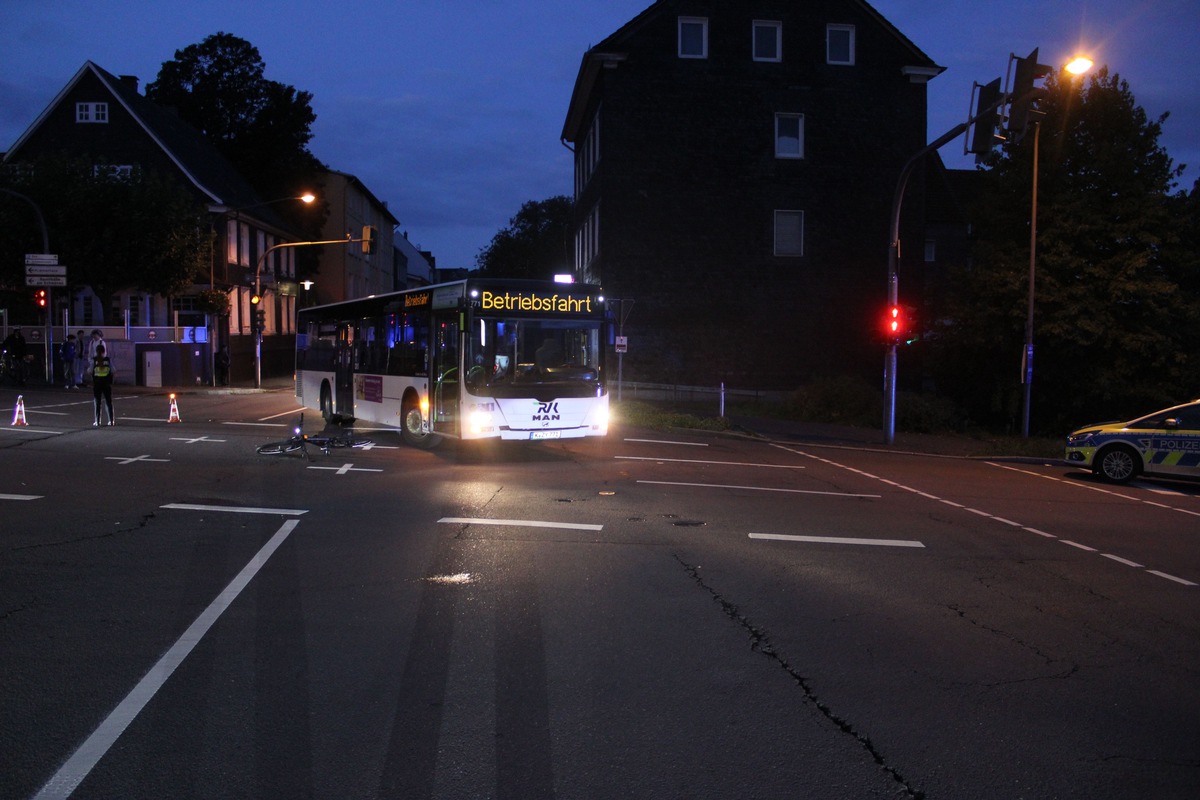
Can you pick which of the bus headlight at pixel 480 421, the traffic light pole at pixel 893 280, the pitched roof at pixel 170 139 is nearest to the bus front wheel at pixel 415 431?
the bus headlight at pixel 480 421

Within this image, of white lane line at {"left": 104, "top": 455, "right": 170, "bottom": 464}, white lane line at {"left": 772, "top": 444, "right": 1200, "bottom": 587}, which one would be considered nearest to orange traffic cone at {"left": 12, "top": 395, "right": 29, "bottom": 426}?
white lane line at {"left": 104, "top": 455, "right": 170, "bottom": 464}

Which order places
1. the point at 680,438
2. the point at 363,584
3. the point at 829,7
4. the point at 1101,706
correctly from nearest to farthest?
the point at 1101,706 → the point at 363,584 → the point at 680,438 → the point at 829,7

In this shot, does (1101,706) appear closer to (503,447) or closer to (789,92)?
(503,447)

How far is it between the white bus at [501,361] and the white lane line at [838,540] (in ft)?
21.6

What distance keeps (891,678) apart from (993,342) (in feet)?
90.8

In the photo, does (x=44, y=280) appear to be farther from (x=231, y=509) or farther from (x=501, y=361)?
(x=231, y=509)

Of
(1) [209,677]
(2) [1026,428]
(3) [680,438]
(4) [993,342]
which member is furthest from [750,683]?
(4) [993,342]

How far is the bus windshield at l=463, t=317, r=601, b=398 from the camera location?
16.1 meters

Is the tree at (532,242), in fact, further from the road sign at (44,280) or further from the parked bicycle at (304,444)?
the parked bicycle at (304,444)

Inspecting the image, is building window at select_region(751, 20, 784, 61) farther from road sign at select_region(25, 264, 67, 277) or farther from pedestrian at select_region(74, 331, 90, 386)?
pedestrian at select_region(74, 331, 90, 386)

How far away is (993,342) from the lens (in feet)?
102

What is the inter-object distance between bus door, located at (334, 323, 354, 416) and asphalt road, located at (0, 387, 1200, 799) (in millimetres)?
8509

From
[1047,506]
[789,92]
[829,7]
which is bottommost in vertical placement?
[1047,506]

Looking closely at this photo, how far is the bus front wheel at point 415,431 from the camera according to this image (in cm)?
1809
